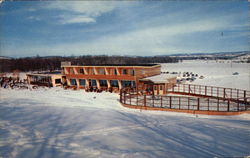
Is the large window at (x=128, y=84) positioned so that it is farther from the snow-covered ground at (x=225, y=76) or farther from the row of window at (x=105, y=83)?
the snow-covered ground at (x=225, y=76)

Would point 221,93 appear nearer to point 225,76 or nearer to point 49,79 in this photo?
point 225,76

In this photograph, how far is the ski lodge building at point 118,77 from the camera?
81.3ft

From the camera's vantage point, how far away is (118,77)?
2730cm

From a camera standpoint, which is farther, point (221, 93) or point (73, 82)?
point (73, 82)

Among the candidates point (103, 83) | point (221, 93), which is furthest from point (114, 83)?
point (221, 93)

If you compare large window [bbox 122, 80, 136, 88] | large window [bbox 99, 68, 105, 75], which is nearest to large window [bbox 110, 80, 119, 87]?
large window [bbox 122, 80, 136, 88]

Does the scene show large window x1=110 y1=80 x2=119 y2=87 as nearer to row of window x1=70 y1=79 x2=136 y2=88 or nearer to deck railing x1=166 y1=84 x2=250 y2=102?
row of window x1=70 y1=79 x2=136 y2=88

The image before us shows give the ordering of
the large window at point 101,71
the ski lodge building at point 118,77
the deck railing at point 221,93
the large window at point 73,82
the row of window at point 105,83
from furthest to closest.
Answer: the large window at point 73,82 < the large window at point 101,71 < the row of window at point 105,83 < the ski lodge building at point 118,77 < the deck railing at point 221,93

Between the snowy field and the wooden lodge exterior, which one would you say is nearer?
the snowy field

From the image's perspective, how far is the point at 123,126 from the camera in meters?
9.97

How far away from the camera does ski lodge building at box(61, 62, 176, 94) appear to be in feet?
81.3

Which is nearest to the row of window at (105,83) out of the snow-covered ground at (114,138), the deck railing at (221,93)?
the deck railing at (221,93)

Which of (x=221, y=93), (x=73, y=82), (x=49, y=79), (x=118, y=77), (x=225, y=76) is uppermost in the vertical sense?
(x=118, y=77)

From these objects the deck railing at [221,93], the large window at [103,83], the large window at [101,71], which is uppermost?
the large window at [101,71]
